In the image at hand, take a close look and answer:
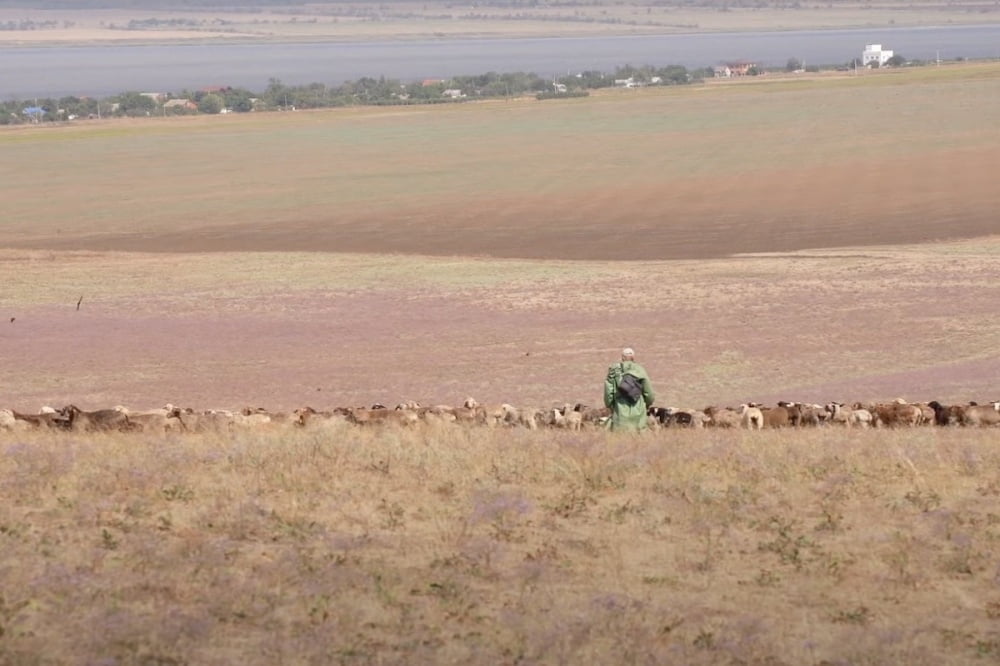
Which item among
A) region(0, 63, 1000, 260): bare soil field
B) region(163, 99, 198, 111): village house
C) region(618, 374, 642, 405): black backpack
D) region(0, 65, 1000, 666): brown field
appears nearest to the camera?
region(0, 65, 1000, 666): brown field

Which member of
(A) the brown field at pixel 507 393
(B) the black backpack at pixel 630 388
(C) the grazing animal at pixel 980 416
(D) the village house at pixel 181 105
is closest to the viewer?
Result: (A) the brown field at pixel 507 393

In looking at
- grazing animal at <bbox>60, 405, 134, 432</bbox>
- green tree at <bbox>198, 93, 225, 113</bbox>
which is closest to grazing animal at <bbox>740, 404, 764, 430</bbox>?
grazing animal at <bbox>60, 405, 134, 432</bbox>

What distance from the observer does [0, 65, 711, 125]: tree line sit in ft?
347

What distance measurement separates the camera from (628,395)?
14.9 meters

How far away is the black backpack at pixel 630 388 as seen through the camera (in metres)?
14.9

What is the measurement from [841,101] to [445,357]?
6259 centimetres

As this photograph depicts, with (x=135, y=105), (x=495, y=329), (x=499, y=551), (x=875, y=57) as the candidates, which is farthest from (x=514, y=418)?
(x=875, y=57)

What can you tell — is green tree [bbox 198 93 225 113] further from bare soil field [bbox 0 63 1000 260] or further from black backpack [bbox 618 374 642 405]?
black backpack [bbox 618 374 642 405]

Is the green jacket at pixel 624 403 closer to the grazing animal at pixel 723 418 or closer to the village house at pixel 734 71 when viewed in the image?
the grazing animal at pixel 723 418

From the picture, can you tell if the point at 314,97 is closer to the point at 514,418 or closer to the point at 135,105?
the point at 135,105

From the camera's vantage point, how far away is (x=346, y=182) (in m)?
53.3

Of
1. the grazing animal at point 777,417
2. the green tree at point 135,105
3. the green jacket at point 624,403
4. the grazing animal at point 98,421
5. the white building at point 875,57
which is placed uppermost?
the white building at point 875,57

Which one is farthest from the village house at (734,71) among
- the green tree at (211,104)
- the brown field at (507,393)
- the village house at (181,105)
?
the brown field at (507,393)

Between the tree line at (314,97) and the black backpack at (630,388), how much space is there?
89.0 metres
